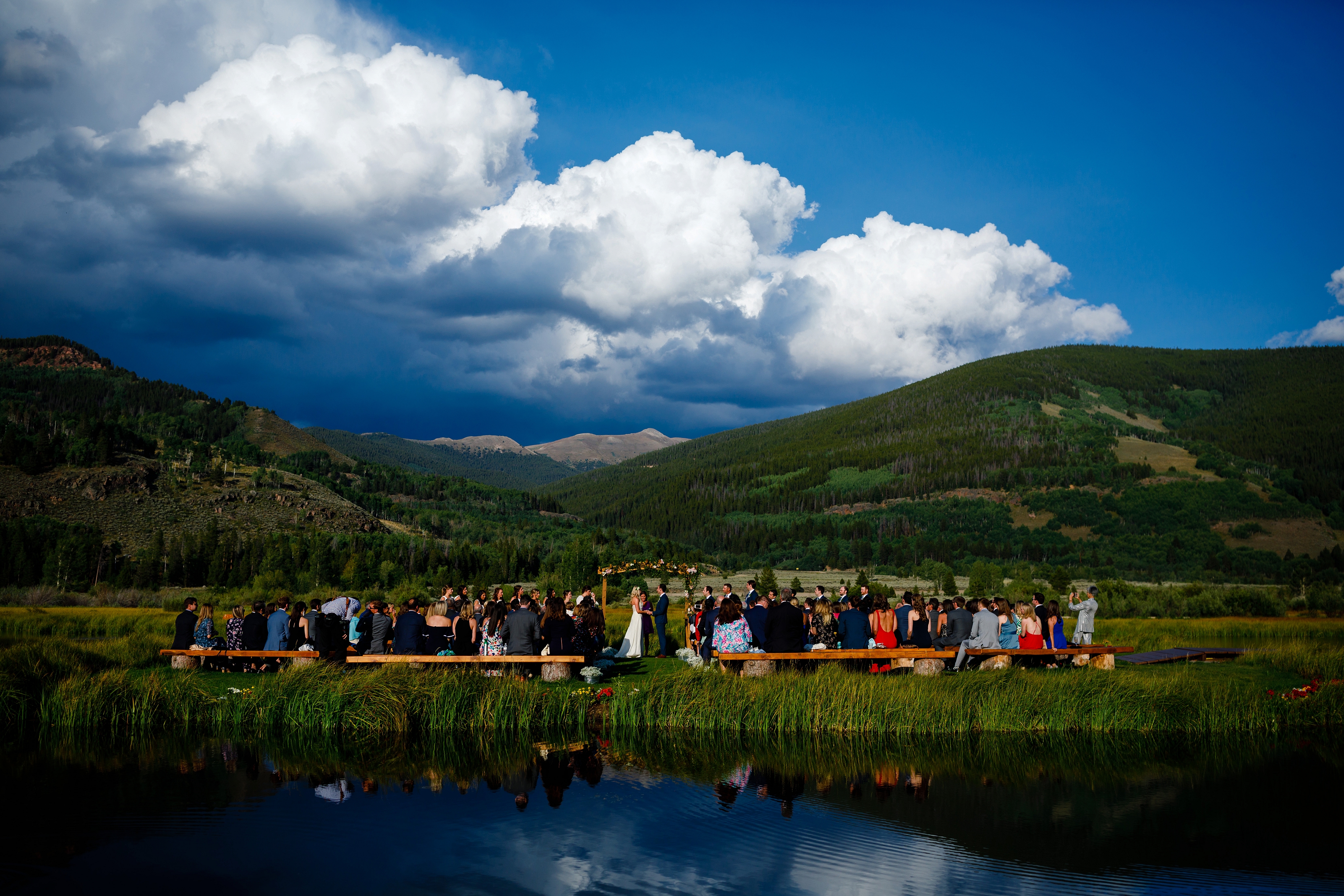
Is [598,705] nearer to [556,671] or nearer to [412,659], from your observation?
[556,671]

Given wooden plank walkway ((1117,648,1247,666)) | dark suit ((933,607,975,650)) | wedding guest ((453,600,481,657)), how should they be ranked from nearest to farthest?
wedding guest ((453,600,481,657))
dark suit ((933,607,975,650))
wooden plank walkway ((1117,648,1247,666))

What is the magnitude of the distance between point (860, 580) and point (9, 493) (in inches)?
3461

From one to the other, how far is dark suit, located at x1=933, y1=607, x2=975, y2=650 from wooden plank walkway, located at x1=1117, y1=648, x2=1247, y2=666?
578 centimetres

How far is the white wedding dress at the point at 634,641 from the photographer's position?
19328 mm

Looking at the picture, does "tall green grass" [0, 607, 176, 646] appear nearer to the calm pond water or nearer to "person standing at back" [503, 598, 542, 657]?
"person standing at back" [503, 598, 542, 657]

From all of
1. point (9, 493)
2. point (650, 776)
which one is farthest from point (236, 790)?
point (9, 493)

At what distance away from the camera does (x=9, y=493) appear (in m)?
90.2

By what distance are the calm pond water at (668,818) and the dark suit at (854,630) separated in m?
3.03

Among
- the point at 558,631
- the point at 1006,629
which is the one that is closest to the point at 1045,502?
A: the point at 1006,629

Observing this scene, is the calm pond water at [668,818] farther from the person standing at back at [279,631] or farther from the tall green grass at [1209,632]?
the tall green grass at [1209,632]

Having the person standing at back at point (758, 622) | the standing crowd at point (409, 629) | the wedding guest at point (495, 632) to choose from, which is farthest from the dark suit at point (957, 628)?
the wedding guest at point (495, 632)

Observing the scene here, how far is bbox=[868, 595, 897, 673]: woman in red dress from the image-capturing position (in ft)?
58.3

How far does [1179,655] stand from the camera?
2212 centimetres

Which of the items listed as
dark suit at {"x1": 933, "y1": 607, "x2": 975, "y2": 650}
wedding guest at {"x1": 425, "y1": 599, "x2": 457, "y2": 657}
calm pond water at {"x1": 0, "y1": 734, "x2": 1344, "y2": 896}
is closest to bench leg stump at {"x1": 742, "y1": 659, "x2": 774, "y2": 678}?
calm pond water at {"x1": 0, "y1": 734, "x2": 1344, "y2": 896}
